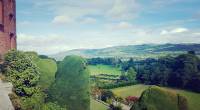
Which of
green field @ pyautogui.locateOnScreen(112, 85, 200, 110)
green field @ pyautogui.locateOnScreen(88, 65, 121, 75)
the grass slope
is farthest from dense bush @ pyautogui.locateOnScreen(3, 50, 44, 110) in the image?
green field @ pyautogui.locateOnScreen(88, 65, 121, 75)

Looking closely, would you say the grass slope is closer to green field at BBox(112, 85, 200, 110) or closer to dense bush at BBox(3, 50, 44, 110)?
dense bush at BBox(3, 50, 44, 110)

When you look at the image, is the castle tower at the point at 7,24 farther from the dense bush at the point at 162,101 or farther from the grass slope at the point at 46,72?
the dense bush at the point at 162,101

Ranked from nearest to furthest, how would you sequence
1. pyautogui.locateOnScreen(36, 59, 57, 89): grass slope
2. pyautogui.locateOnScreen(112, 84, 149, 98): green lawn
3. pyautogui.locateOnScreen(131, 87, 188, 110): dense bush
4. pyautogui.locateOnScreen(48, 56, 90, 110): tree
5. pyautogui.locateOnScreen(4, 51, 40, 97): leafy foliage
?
pyautogui.locateOnScreen(131, 87, 188, 110): dense bush → pyautogui.locateOnScreen(4, 51, 40, 97): leafy foliage → pyautogui.locateOnScreen(48, 56, 90, 110): tree → pyautogui.locateOnScreen(36, 59, 57, 89): grass slope → pyautogui.locateOnScreen(112, 84, 149, 98): green lawn

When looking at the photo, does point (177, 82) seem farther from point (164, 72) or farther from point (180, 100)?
point (180, 100)

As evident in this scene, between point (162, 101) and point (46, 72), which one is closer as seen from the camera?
point (162, 101)

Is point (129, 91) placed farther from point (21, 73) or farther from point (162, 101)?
point (162, 101)

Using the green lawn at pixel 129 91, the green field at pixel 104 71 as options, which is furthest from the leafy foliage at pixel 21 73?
the green field at pixel 104 71

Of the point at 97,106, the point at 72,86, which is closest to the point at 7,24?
the point at 72,86
